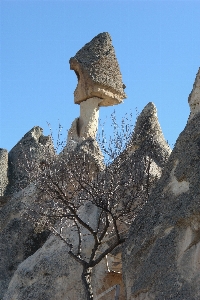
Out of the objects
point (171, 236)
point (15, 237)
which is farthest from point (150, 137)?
point (171, 236)

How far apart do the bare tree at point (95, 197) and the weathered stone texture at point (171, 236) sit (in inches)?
68.7

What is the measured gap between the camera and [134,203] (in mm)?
10477

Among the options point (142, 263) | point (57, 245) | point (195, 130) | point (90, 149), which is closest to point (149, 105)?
point (90, 149)

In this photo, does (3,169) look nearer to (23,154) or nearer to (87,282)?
(23,154)

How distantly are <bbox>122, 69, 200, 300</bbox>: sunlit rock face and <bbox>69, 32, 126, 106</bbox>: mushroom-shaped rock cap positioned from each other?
9.90 meters

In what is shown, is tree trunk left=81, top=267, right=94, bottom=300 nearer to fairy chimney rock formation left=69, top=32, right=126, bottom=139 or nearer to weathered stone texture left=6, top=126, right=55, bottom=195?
weathered stone texture left=6, top=126, right=55, bottom=195

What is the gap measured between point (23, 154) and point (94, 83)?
275cm

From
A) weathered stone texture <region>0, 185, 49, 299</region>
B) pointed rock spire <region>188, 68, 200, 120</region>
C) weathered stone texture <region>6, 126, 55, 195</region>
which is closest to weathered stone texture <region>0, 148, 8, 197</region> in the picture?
weathered stone texture <region>6, 126, 55, 195</region>

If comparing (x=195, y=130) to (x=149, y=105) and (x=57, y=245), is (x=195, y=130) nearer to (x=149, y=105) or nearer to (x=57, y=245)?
(x=57, y=245)

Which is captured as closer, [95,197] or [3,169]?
[95,197]

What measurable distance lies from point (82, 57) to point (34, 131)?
249 cm

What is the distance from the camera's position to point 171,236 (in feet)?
21.5

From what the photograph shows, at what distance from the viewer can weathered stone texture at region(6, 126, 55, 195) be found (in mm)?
16359

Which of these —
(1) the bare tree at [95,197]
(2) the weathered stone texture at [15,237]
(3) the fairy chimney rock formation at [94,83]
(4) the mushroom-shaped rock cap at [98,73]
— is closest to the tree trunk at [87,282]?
(1) the bare tree at [95,197]
